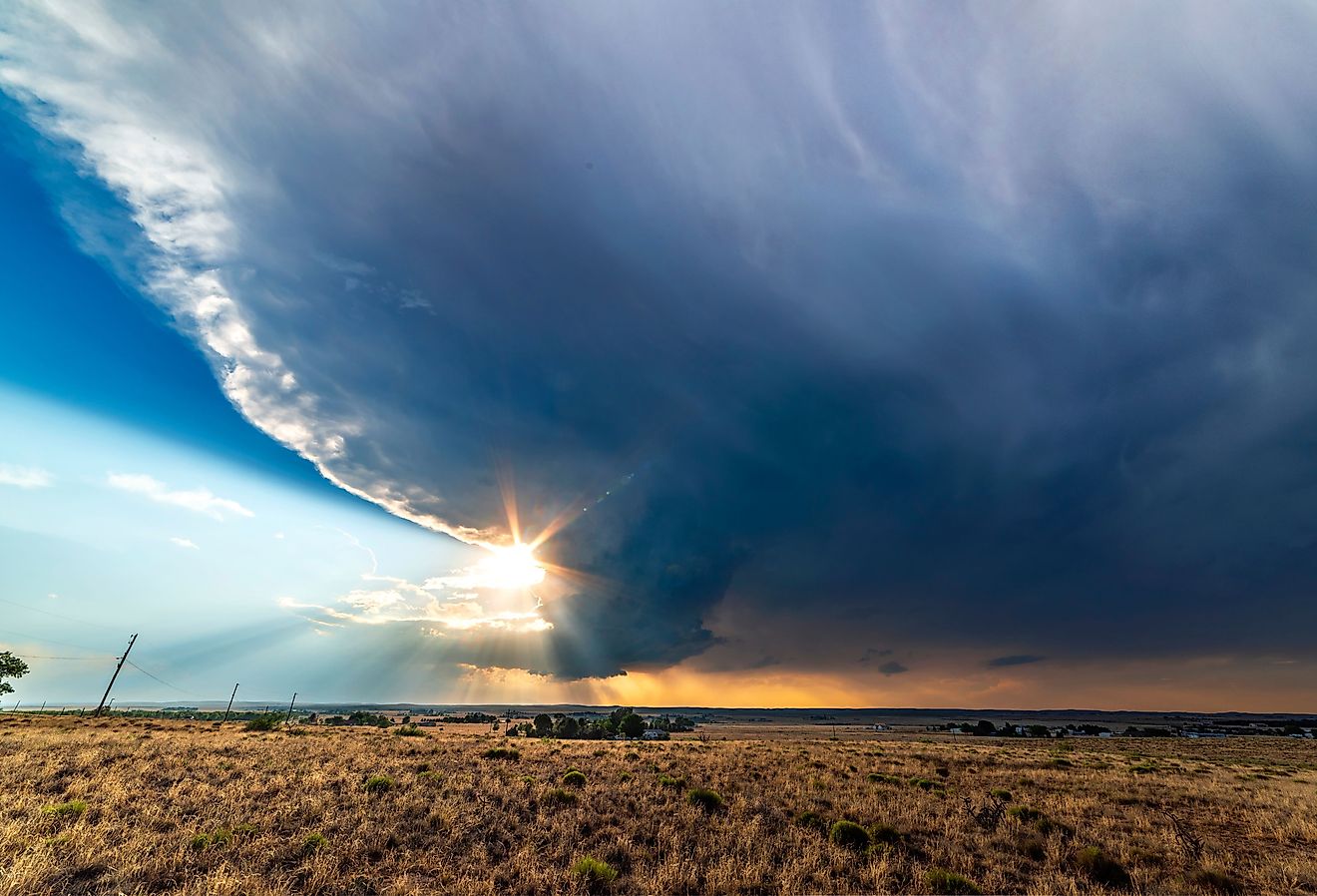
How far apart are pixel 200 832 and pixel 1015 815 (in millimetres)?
26016

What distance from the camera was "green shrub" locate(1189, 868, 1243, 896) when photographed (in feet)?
41.9

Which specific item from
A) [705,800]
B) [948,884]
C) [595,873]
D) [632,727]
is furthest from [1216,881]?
[632,727]

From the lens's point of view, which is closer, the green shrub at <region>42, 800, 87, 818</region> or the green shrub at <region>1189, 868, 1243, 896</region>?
the green shrub at <region>1189, 868, 1243, 896</region>

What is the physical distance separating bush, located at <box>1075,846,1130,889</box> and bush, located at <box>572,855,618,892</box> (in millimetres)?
12144

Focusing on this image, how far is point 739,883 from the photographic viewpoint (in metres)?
11.8

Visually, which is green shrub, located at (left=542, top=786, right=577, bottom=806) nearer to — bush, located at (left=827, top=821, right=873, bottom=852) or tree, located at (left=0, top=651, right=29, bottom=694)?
bush, located at (left=827, top=821, right=873, bottom=852)

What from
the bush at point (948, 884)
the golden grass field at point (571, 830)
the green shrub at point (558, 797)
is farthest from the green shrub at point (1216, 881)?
the green shrub at point (558, 797)

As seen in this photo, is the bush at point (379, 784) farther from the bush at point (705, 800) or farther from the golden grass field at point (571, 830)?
the bush at point (705, 800)

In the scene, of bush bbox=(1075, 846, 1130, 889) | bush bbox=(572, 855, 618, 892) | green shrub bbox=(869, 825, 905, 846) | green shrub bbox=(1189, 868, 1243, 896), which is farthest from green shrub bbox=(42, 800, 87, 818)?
green shrub bbox=(1189, 868, 1243, 896)

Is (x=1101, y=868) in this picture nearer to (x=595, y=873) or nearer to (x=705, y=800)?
(x=705, y=800)

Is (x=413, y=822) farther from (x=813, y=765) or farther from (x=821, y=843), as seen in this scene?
(x=813, y=765)

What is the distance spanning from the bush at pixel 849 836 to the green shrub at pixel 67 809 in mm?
21353

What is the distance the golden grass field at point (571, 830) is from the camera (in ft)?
37.9

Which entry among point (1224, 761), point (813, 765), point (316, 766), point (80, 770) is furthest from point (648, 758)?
point (1224, 761)
